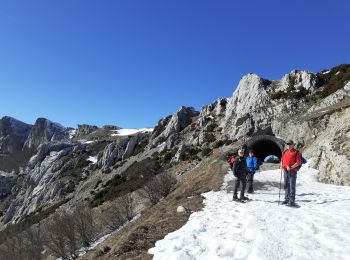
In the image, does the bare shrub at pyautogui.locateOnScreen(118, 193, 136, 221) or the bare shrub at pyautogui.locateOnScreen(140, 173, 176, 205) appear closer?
the bare shrub at pyautogui.locateOnScreen(118, 193, 136, 221)

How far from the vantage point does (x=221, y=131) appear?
184 ft

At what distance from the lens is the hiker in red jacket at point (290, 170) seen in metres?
14.9

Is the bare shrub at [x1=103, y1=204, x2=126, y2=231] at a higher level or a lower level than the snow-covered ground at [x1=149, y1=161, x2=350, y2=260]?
lower

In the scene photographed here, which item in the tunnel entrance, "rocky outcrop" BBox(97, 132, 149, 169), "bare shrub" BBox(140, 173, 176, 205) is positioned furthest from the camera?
"rocky outcrop" BBox(97, 132, 149, 169)

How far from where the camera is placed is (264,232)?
11.0m

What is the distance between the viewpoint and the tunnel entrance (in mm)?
36900

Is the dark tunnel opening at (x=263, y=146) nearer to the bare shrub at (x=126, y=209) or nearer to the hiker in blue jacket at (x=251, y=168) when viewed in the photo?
the bare shrub at (x=126, y=209)

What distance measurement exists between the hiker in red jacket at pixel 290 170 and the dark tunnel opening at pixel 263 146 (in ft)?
70.2

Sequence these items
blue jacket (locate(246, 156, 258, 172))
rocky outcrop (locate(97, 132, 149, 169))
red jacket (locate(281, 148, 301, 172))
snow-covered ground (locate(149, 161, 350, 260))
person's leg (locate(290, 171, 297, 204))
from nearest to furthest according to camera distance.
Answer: snow-covered ground (locate(149, 161, 350, 260))
person's leg (locate(290, 171, 297, 204))
red jacket (locate(281, 148, 301, 172))
blue jacket (locate(246, 156, 258, 172))
rocky outcrop (locate(97, 132, 149, 169))

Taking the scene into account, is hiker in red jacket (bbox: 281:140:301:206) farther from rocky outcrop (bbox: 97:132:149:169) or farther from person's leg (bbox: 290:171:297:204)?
rocky outcrop (bbox: 97:132:149:169)

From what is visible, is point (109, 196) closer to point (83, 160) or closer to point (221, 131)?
point (221, 131)

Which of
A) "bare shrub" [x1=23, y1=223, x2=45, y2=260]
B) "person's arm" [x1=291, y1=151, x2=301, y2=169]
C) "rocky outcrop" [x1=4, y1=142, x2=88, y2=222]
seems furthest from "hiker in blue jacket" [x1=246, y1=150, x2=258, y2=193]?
"rocky outcrop" [x1=4, y1=142, x2=88, y2=222]

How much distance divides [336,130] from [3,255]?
85.6 ft

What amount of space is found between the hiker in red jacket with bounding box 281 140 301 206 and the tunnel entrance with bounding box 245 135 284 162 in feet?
69.6
